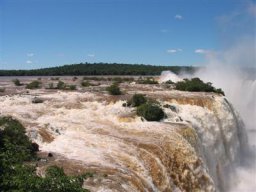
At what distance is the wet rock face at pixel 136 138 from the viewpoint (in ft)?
55.4

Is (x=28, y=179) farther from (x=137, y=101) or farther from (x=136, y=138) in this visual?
(x=137, y=101)

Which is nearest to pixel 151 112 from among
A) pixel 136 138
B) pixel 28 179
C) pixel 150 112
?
pixel 150 112

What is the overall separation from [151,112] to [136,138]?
199 inches

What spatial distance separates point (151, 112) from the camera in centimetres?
2561

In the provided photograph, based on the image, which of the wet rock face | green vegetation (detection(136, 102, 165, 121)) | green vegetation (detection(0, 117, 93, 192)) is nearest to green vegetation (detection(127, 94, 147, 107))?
the wet rock face

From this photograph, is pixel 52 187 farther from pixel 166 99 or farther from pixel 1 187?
pixel 166 99

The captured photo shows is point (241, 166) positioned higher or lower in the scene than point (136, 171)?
lower

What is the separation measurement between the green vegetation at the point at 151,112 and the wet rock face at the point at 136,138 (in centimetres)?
40

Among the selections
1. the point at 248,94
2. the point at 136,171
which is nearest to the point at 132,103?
the point at 136,171

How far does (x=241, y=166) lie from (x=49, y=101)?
1441cm

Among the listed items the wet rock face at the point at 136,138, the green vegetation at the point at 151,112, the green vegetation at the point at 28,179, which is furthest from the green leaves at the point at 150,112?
the green vegetation at the point at 28,179

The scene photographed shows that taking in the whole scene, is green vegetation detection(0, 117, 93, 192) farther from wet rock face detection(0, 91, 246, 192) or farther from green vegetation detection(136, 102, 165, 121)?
green vegetation detection(136, 102, 165, 121)

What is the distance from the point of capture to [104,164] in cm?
1638

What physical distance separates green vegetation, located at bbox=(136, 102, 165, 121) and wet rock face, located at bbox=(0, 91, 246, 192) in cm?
40
